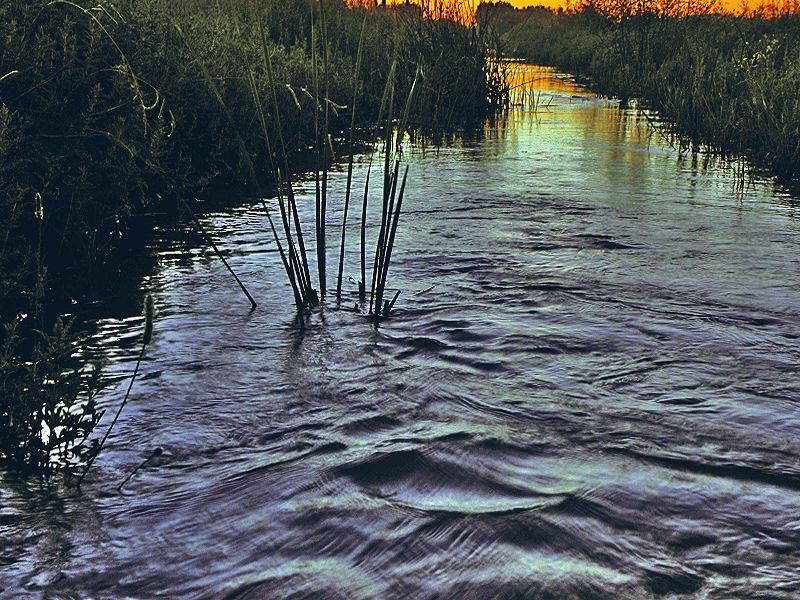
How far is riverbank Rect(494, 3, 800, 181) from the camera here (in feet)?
24.4

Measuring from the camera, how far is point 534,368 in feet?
10.4

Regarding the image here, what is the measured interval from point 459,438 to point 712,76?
25.3 feet

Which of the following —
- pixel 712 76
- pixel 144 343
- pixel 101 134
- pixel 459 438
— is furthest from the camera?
pixel 712 76

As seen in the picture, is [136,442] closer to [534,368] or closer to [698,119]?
[534,368]

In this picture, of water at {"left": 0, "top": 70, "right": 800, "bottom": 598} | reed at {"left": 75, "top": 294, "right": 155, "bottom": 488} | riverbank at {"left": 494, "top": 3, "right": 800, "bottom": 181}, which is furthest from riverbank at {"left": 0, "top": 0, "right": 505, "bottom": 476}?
riverbank at {"left": 494, "top": 3, "right": 800, "bottom": 181}

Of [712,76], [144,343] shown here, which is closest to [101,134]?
[144,343]

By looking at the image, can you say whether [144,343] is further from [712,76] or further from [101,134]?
[712,76]

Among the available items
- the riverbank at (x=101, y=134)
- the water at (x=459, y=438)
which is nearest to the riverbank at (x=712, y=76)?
the water at (x=459, y=438)

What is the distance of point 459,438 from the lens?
2.59 m

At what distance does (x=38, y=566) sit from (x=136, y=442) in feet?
2.11

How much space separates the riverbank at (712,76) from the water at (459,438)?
9.52 feet

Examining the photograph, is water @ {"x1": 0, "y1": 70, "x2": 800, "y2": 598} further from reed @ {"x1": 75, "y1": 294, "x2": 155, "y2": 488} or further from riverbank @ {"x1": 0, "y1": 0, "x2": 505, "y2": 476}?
riverbank @ {"x1": 0, "y1": 0, "x2": 505, "y2": 476}

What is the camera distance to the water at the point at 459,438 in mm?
1951

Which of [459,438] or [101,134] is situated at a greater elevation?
[101,134]
